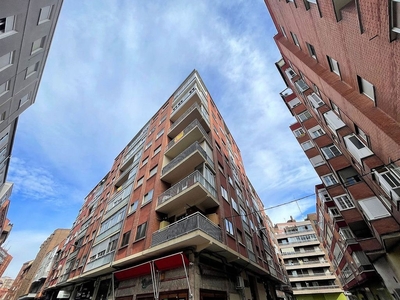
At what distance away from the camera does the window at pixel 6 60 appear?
32.7 feet

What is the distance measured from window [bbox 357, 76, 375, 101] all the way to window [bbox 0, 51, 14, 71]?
18615 mm

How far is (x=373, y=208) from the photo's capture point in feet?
39.7

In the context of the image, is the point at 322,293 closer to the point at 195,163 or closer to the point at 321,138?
the point at 321,138

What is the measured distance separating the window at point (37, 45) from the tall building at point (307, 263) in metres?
47.0

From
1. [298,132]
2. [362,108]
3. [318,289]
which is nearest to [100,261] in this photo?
[362,108]

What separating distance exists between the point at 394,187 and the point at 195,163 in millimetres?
10815

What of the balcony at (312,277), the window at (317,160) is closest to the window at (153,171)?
the window at (317,160)

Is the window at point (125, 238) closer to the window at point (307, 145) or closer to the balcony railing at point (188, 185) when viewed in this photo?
the balcony railing at point (188, 185)

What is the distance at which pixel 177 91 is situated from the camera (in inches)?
1009

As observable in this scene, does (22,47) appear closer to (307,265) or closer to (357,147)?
(357,147)

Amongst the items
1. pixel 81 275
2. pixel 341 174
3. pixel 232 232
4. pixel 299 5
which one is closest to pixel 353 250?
pixel 341 174

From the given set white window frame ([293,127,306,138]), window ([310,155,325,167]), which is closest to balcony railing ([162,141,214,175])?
window ([310,155,325,167])

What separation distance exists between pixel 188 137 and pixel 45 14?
12568 mm

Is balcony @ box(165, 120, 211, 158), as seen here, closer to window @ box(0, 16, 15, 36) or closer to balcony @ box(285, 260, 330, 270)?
window @ box(0, 16, 15, 36)
